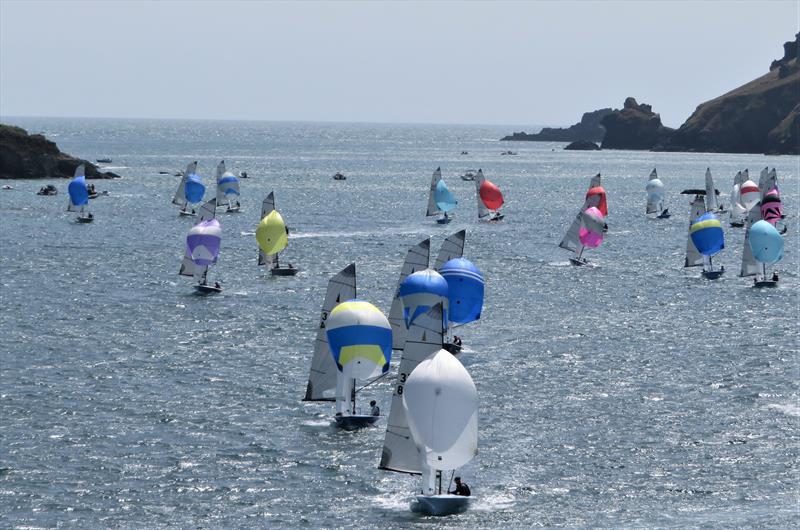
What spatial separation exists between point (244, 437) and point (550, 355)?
24.1m

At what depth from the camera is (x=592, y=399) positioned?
197ft

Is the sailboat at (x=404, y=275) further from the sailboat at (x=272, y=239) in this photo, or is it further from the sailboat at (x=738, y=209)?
the sailboat at (x=738, y=209)

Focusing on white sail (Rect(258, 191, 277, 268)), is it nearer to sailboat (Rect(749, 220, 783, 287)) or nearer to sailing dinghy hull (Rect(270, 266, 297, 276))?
sailing dinghy hull (Rect(270, 266, 297, 276))

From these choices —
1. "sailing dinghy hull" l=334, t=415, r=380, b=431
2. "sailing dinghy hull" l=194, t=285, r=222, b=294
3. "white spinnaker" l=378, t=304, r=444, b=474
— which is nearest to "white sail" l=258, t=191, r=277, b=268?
"sailing dinghy hull" l=194, t=285, r=222, b=294

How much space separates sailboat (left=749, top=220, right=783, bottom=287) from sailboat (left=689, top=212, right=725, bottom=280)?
16.5 feet

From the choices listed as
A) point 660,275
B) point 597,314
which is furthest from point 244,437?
point 660,275

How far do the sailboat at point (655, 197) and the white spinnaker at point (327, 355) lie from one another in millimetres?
106614

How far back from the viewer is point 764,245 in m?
96.0

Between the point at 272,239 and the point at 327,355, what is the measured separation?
43190 mm

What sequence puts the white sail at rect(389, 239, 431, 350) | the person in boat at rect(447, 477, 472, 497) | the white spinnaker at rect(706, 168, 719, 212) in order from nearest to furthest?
the person in boat at rect(447, 477, 472, 497), the white sail at rect(389, 239, 431, 350), the white spinnaker at rect(706, 168, 719, 212)

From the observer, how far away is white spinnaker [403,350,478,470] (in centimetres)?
4294

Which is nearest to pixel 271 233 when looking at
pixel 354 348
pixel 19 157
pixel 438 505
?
pixel 354 348

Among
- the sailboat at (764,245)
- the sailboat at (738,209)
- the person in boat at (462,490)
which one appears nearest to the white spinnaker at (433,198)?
the sailboat at (738,209)

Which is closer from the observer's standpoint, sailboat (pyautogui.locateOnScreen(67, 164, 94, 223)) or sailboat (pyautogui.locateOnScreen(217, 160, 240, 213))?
sailboat (pyautogui.locateOnScreen(67, 164, 94, 223))
